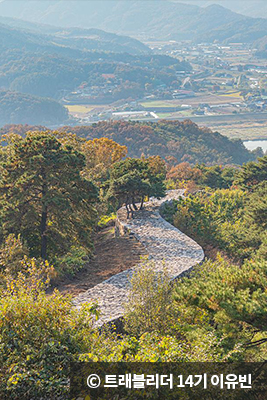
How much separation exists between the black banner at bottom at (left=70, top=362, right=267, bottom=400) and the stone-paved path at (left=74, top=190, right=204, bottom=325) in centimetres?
371

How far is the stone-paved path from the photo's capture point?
1329 cm

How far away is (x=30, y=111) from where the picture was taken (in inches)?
5251

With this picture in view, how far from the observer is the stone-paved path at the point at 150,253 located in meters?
13.3

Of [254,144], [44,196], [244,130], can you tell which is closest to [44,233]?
[44,196]

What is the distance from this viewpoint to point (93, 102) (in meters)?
158

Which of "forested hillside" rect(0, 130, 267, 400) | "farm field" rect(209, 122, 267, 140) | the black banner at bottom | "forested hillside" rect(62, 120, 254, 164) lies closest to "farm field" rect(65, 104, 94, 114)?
"farm field" rect(209, 122, 267, 140)

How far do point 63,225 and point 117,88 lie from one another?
15495cm

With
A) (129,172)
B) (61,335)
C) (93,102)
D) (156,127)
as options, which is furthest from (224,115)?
(61,335)

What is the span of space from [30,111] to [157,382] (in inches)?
5201

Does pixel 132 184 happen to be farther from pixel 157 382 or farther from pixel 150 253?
pixel 157 382

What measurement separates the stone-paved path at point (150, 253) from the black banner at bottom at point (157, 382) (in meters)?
3.71

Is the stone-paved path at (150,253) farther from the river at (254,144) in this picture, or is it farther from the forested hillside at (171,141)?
the river at (254,144)

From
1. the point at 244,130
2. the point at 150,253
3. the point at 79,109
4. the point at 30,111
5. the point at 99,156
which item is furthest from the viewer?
the point at 79,109

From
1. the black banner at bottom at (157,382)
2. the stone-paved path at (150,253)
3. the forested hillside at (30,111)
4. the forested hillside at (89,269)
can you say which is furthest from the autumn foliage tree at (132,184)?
the forested hillside at (30,111)
